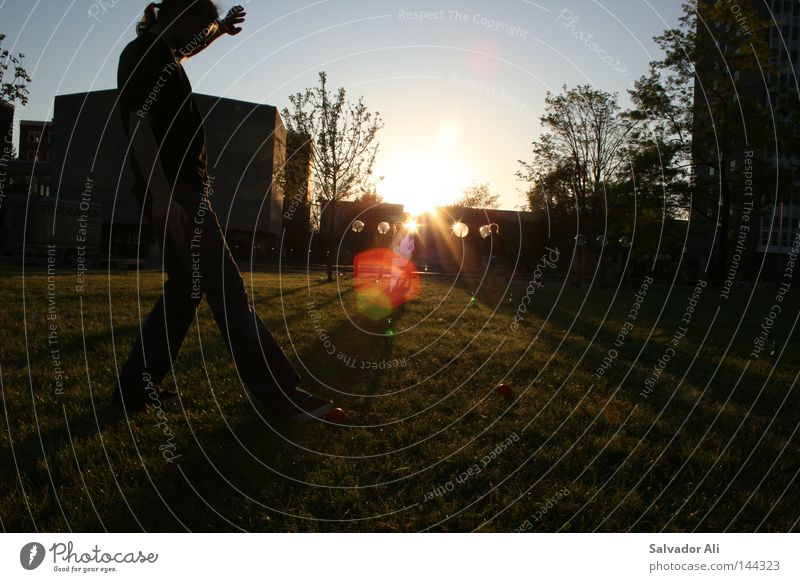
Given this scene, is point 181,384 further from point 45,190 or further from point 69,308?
point 45,190

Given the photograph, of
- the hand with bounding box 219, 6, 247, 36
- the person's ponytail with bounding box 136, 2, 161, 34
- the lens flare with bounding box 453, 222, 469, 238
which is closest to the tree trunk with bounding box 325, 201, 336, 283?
the hand with bounding box 219, 6, 247, 36

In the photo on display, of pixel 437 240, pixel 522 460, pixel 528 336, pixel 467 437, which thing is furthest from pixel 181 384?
pixel 437 240

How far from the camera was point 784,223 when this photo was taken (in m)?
71.8

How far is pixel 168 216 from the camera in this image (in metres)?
4.26

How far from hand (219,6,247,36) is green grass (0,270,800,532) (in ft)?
10.8

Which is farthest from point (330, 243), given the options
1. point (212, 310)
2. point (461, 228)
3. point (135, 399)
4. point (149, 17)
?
point (461, 228)

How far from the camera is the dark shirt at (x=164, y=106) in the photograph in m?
4.41

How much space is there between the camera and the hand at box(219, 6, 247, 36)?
17.3ft

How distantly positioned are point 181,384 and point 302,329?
4.57 m

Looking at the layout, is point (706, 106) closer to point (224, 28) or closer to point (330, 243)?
point (330, 243)

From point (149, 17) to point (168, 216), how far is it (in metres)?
1.75

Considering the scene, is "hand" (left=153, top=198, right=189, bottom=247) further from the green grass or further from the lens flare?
the lens flare

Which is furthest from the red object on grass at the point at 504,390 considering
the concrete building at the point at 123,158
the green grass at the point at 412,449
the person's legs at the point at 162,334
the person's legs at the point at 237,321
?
the concrete building at the point at 123,158

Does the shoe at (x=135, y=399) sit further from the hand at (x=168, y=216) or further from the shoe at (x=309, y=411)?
the hand at (x=168, y=216)
